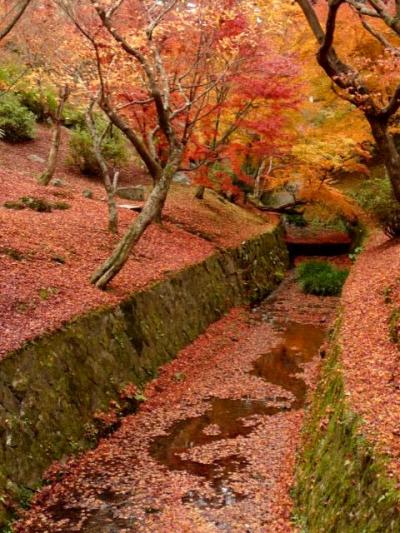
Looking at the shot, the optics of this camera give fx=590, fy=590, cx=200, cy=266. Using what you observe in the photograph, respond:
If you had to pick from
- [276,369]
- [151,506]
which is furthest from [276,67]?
[151,506]

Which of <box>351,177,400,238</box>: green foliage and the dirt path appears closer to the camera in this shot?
the dirt path

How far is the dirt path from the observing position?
25.1ft

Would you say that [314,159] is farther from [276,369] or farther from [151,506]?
[151,506]

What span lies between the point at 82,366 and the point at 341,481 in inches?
223

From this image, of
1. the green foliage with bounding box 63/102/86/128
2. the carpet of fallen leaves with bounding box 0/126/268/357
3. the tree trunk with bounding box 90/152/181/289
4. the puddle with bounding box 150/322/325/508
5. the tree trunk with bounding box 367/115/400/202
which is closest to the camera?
the puddle with bounding box 150/322/325/508

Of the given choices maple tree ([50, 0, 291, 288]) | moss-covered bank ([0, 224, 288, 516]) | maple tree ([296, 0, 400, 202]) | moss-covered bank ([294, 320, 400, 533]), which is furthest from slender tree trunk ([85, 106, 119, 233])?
moss-covered bank ([294, 320, 400, 533])

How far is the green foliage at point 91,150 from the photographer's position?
2469 cm

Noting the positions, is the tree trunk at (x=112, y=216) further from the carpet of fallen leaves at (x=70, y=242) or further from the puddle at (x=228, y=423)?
the puddle at (x=228, y=423)

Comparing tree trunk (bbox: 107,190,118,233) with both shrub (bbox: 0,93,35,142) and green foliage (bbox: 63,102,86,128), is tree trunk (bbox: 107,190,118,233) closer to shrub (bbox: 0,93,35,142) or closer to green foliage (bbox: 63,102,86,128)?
A: shrub (bbox: 0,93,35,142)

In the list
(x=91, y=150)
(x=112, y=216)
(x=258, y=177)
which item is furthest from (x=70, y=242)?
(x=258, y=177)

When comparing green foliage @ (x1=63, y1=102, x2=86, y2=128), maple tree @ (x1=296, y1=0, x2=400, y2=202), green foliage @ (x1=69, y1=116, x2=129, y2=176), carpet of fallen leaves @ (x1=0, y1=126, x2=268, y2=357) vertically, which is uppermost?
maple tree @ (x1=296, y1=0, x2=400, y2=202)

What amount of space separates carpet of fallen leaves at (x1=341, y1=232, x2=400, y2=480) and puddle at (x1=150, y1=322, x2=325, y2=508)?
7.44 ft

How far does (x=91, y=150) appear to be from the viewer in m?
24.5

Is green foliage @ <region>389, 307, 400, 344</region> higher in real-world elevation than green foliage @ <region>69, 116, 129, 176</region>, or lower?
lower
